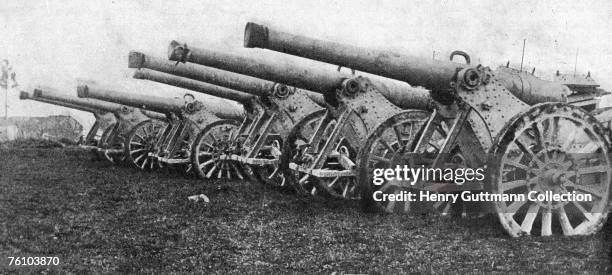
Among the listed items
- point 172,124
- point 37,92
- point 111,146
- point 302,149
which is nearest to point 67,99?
point 37,92

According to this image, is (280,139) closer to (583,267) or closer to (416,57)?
(416,57)

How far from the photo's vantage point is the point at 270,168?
36.8ft

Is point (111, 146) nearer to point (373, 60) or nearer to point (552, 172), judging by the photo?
point (373, 60)

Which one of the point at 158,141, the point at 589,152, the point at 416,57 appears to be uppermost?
the point at 416,57

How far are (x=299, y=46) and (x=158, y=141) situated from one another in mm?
8630

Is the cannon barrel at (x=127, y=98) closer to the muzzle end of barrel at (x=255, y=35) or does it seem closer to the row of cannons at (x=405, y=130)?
the row of cannons at (x=405, y=130)

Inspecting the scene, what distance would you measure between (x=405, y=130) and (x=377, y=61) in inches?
68.8

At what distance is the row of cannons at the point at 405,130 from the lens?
18.3 feet

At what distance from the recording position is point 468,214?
6.48 metres

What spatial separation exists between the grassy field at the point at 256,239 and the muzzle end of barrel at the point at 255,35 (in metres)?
1.91

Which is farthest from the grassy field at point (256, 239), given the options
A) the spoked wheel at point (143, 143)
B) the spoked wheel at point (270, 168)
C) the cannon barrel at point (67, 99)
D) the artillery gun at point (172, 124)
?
the cannon barrel at point (67, 99)

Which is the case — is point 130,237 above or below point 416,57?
below

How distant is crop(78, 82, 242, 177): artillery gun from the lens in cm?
1325

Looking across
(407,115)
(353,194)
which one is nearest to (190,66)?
(353,194)
